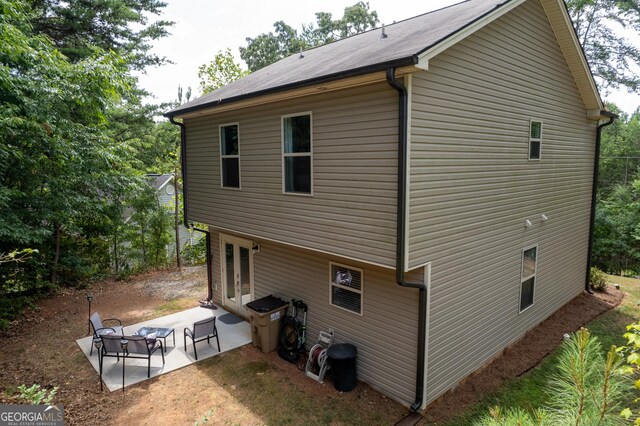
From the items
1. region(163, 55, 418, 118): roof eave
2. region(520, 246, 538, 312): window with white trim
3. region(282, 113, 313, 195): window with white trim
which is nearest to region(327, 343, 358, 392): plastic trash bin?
region(282, 113, 313, 195): window with white trim

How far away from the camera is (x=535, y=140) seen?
8188 mm

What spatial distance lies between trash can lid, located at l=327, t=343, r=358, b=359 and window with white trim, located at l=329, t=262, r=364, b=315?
63cm

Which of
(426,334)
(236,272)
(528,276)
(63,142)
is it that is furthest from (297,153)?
(63,142)

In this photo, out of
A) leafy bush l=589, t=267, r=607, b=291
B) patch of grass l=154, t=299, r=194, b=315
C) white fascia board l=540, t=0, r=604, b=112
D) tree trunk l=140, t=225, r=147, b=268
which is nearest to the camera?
white fascia board l=540, t=0, r=604, b=112

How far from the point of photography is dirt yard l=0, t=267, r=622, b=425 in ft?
19.2

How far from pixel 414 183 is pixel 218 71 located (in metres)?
15.8

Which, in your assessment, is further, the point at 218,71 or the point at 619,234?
the point at 218,71

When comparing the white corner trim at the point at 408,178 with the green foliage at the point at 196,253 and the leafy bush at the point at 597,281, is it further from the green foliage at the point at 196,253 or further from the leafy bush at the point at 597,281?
the green foliage at the point at 196,253

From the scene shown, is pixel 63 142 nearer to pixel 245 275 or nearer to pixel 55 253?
pixel 55 253

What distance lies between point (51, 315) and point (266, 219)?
704cm

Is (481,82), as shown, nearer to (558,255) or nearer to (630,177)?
(558,255)

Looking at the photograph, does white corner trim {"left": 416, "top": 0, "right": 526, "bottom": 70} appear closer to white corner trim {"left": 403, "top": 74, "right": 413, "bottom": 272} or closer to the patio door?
white corner trim {"left": 403, "top": 74, "right": 413, "bottom": 272}

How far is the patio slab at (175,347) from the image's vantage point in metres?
7.00

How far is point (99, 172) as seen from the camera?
10320mm
